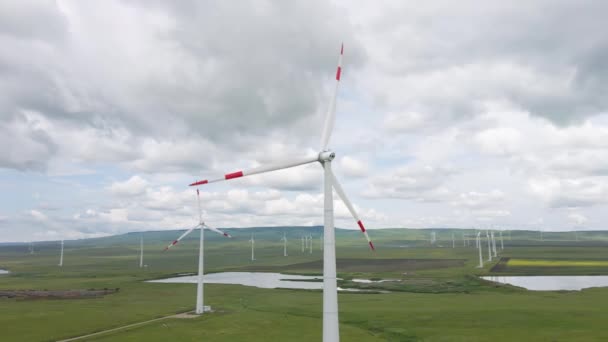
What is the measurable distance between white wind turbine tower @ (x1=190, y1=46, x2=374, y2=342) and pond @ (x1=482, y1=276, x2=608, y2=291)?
9577cm

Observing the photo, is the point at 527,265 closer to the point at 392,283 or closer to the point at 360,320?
the point at 392,283

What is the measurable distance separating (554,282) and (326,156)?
11964cm

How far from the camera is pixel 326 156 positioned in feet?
103

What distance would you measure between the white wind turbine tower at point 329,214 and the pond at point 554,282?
95.8 m

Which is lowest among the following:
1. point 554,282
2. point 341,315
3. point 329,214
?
point 554,282

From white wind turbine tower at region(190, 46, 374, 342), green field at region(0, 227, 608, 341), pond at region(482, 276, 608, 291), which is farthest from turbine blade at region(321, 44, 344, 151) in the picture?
pond at region(482, 276, 608, 291)

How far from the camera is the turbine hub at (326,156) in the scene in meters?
31.3

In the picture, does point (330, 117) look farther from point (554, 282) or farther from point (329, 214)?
point (554, 282)

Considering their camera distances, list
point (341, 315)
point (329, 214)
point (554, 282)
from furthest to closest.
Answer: point (554, 282) → point (341, 315) → point (329, 214)

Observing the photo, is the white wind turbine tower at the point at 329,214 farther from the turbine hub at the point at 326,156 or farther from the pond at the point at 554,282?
the pond at the point at 554,282

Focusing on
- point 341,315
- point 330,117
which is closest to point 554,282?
point 341,315

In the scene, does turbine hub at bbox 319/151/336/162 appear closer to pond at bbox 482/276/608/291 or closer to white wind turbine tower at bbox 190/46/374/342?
white wind turbine tower at bbox 190/46/374/342

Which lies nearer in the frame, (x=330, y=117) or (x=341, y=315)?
(x=330, y=117)

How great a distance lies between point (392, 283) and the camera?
407 feet
